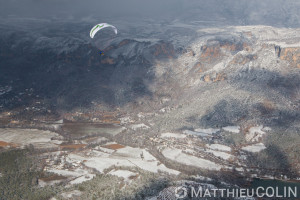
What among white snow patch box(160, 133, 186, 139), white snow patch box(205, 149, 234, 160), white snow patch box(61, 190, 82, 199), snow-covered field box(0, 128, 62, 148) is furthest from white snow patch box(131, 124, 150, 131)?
white snow patch box(61, 190, 82, 199)

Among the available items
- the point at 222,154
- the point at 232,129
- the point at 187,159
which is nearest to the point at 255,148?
the point at 222,154

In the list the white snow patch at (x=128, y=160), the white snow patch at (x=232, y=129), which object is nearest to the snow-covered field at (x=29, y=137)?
the white snow patch at (x=128, y=160)

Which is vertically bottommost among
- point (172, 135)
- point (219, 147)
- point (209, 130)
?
point (219, 147)

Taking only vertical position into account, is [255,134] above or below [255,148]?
above

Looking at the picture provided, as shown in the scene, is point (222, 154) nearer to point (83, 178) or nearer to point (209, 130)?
point (209, 130)

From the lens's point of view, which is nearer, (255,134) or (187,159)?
(187,159)

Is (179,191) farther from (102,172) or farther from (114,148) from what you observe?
(114,148)

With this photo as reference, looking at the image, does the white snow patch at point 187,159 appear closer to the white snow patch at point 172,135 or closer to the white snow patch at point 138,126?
the white snow patch at point 172,135

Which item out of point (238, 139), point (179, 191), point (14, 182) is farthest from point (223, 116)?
point (14, 182)

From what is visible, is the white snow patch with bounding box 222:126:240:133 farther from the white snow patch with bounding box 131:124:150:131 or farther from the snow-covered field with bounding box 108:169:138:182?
the snow-covered field with bounding box 108:169:138:182

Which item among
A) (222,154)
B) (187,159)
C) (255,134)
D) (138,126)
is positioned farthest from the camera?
(138,126)

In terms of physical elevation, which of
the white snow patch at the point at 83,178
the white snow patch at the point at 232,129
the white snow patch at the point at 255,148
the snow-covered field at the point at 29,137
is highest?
the white snow patch at the point at 232,129
